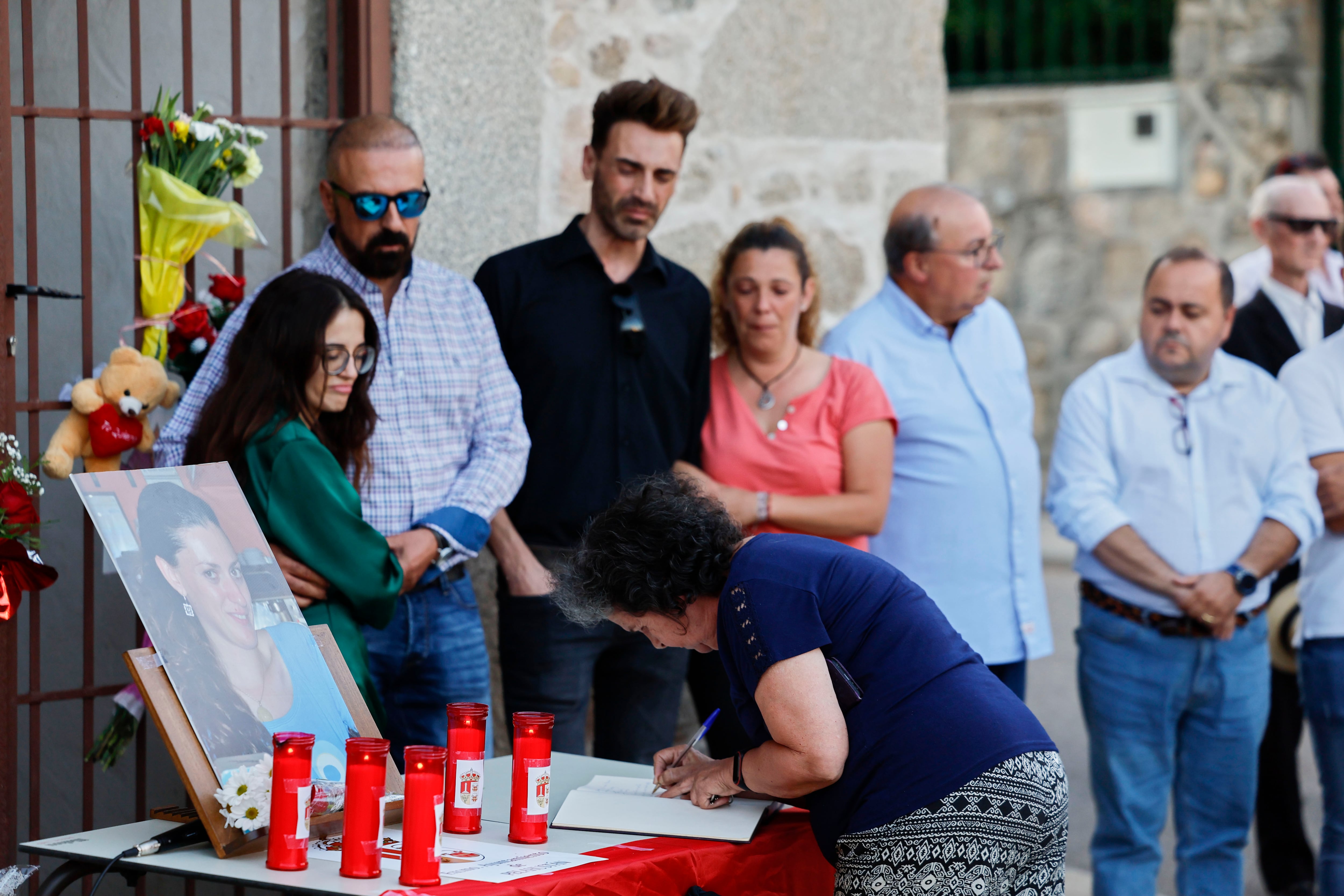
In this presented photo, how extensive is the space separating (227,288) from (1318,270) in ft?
11.8

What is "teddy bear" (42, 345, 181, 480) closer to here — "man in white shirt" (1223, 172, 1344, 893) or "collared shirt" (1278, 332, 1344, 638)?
"collared shirt" (1278, 332, 1344, 638)

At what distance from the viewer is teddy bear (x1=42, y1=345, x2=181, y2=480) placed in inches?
122

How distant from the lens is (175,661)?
2254 mm

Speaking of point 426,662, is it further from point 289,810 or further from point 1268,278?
point 1268,278

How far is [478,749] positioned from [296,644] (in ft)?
1.24

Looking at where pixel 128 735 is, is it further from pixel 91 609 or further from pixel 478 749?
pixel 478 749

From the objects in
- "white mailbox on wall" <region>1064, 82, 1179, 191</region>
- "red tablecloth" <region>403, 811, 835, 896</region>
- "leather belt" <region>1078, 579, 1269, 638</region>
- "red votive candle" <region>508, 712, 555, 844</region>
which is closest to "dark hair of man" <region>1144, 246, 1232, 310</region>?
"leather belt" <region>1078, 579, 1269, 638</region>

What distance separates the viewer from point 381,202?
3.21 m

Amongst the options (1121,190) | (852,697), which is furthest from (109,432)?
(1121,190)

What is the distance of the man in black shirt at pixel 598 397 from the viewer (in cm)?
347

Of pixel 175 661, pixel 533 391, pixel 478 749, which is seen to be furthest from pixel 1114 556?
pixel 175 661

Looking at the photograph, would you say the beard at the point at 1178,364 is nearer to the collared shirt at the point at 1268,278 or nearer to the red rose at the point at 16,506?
the collared shirt at the point at 1268,278

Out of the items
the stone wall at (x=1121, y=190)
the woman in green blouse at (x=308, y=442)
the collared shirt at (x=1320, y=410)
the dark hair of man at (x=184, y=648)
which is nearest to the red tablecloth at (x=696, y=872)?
the dark hair of man at (x=184, y=648)

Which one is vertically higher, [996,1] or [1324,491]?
[996,1]
